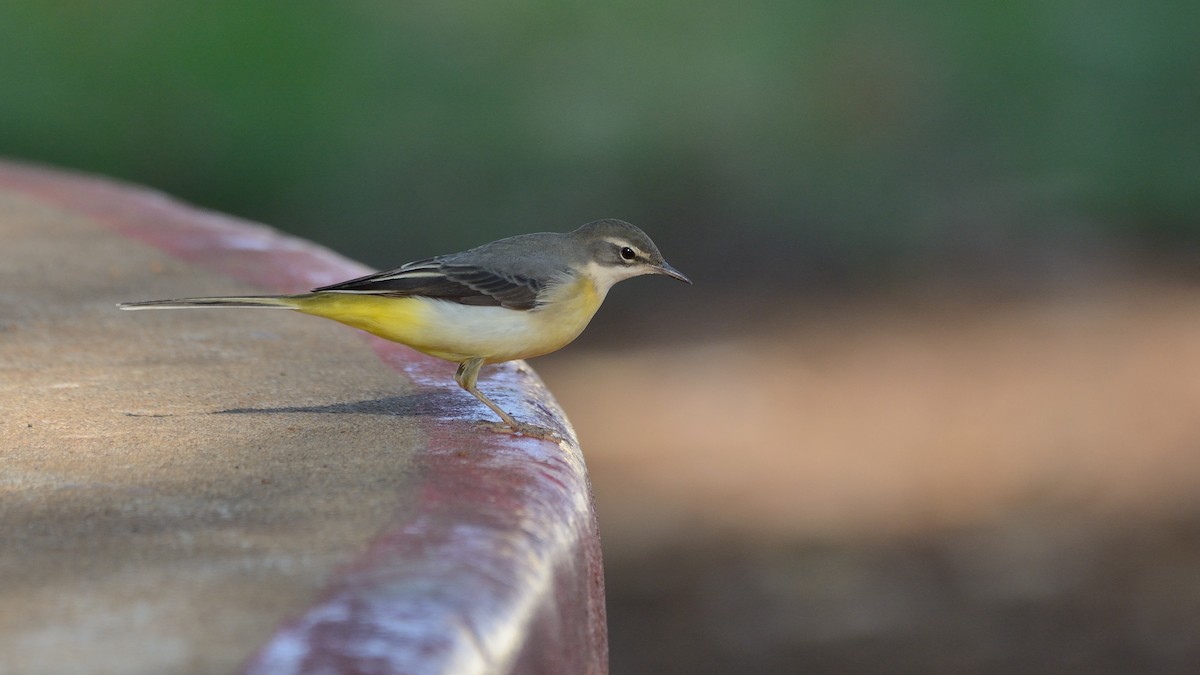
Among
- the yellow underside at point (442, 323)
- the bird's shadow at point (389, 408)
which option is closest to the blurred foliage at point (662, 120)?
the yellow underside at point (442, 323)

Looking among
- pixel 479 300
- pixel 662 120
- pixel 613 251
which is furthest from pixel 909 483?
pixel 662 120

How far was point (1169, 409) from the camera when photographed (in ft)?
29.3

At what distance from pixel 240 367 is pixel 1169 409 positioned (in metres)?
6.97

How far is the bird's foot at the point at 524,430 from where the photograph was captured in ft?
10.4

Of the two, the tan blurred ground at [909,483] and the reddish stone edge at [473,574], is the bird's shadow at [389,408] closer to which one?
the reddish stone edge at [473,574]

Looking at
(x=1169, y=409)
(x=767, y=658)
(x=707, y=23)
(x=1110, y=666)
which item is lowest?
(x=767, y=658)

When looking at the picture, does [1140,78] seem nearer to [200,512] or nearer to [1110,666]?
[1110,666]

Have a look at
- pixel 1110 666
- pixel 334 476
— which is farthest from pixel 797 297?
pixel 334 476

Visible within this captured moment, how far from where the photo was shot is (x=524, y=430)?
3.22 metres

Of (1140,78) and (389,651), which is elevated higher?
(1140,78)

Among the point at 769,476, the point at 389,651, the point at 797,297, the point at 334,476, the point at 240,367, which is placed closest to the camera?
the point at 389,651

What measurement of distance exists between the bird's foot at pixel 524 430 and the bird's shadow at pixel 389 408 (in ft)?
0.70

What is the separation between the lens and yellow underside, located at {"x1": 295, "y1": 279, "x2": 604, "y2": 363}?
3.85 metres

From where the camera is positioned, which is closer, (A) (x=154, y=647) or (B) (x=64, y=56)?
(A) (x=154, y=647)
